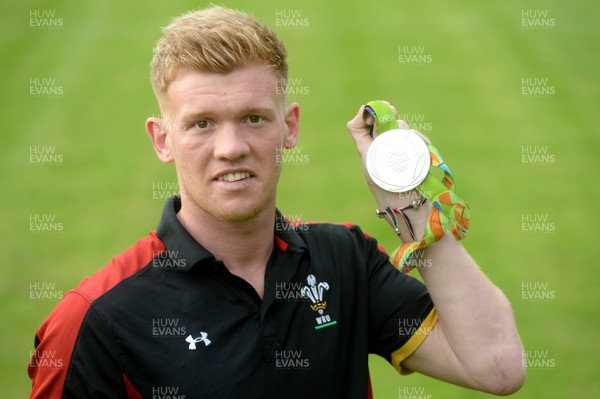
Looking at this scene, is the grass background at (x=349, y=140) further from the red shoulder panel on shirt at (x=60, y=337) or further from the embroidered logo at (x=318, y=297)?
the red shoulder panel on shirt at (x=60, y=337)

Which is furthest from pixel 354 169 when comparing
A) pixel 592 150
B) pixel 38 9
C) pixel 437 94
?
pixel 38 9

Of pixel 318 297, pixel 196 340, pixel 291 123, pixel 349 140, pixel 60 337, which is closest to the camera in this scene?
pixel 60 337

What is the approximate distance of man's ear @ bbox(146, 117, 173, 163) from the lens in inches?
112

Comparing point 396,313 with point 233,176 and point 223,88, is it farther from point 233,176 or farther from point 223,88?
point 223,88

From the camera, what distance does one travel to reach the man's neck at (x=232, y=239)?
9.07ft

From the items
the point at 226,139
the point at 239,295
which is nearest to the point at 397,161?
the point at 226,139

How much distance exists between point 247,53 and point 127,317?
0.89 meters

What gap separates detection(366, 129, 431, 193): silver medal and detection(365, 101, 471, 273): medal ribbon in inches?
1.2

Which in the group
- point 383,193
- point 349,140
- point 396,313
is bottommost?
point 396,313

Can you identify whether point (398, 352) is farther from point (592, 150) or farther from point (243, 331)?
point (592, 150)

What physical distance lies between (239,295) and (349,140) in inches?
278

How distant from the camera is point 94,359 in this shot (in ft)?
8.09

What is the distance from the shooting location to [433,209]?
8.79 feet

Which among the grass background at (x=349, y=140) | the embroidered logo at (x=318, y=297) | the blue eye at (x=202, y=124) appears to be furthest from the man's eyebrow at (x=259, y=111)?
the grass background at (x=349, y=140)
